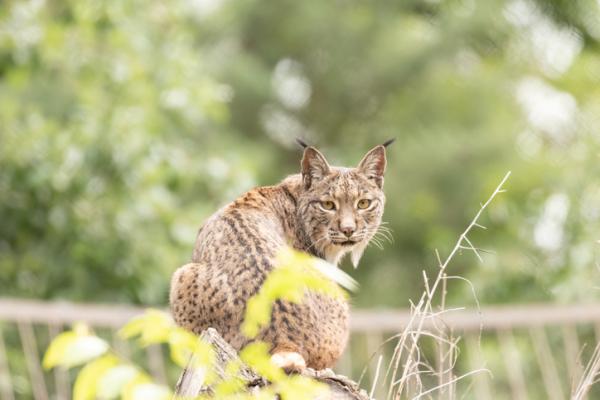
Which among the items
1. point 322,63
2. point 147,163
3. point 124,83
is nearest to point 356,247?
point 147,163

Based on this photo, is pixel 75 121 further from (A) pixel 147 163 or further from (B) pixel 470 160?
A: (B) pixel 470 160

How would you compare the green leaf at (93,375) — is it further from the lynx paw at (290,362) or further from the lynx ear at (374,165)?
the lynx ear at (374,165)

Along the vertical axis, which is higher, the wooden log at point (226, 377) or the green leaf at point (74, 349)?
the green leaf at point (74, 349)

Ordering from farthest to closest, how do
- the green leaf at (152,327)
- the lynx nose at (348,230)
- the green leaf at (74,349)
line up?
the lynx nose at (348,230) → the green leaf at (152,327) → the green leaf at (74,349)

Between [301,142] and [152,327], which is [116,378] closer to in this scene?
[152,327]

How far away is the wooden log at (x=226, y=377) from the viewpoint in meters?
2.64

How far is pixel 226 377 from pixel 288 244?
1368mm

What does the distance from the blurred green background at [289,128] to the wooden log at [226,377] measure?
2.52 metres

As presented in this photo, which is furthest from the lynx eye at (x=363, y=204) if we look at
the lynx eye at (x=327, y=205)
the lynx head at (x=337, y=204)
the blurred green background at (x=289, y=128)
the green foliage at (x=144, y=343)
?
the green foliage at (x=144, y=343)

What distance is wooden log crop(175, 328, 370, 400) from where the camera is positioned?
264 cm

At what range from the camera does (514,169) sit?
1339 centimetres

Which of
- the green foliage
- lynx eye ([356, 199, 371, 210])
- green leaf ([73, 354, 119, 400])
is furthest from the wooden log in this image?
lynx eye ([356, 199, 371, 210])

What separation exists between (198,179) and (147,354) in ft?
4.36

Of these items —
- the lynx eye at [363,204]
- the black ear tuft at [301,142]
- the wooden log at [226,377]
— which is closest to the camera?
the wooden log at [226,377]
